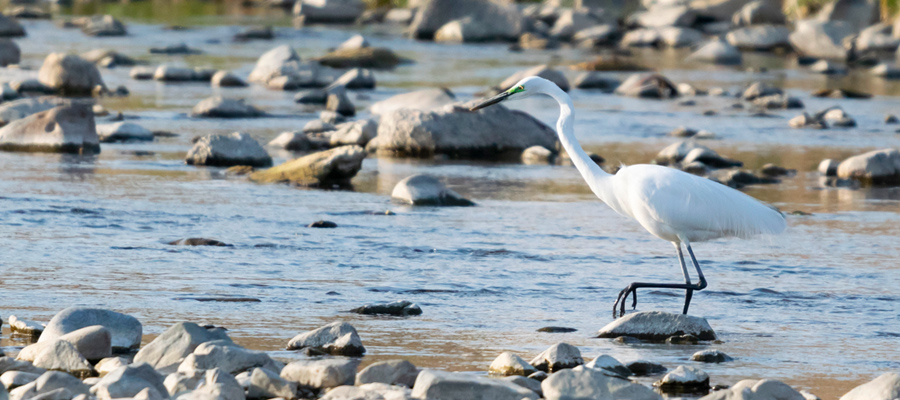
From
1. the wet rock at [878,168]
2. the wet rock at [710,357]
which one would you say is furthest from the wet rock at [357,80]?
the wet rock at [710,357]

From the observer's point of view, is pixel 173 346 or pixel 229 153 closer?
pixel 173 346

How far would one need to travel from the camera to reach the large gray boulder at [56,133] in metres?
12.5

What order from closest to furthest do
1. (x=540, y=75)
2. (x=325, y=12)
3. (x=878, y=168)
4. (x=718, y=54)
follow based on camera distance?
(x=878, y=168), (x=540, y=75), (x=718, y=54), (x=325, y=12)

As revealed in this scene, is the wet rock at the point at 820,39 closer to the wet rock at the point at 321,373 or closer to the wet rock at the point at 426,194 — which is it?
the wet rock at the point at 426,194

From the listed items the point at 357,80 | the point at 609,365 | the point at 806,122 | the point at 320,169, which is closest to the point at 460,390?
the point at 609,365

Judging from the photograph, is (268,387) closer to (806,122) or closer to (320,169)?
(320,169)

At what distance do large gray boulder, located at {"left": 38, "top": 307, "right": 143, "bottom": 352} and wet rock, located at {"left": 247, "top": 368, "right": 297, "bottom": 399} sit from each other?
93 cm

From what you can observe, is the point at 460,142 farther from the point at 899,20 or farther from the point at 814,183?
the point at 899,20

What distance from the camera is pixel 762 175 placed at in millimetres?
12562

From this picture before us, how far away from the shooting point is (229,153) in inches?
470

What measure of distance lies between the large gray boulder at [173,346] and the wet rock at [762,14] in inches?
1290

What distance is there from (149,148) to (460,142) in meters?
3.30

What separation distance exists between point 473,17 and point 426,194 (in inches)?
963

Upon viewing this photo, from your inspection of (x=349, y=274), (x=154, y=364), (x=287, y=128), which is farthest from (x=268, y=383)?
(x=287, y=128)
